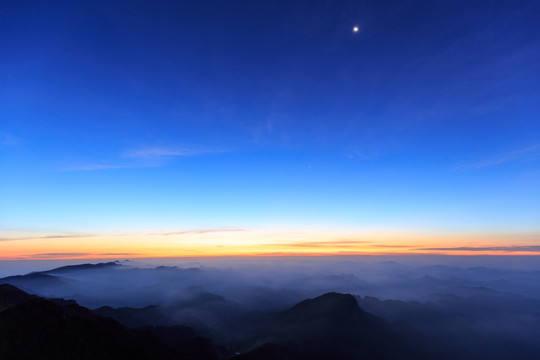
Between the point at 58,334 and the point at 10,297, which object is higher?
the point at 10,297

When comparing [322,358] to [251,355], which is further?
[322,358]

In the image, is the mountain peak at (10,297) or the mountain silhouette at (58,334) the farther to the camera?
the mountain peak at (10,297)

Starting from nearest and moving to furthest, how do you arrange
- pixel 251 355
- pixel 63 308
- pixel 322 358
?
pixel 63 308 < pixel 251 355 < pixel 322 358

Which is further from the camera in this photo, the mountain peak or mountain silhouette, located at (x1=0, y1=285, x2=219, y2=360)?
the mountain peak

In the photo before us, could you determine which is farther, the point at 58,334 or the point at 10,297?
the point at 10,297

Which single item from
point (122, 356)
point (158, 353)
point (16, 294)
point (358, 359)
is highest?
point (16, 294)

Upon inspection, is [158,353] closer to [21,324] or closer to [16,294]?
[21,324]

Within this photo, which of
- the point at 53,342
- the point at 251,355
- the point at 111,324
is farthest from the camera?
the point at 251,355

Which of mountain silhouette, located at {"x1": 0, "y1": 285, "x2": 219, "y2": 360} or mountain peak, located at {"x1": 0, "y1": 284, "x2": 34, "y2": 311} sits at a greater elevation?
mountain peak, located at {"x1": 0, "y1": 284, "x2": 34, "y2": 311}

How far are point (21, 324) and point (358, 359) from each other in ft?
684

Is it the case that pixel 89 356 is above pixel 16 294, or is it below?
below

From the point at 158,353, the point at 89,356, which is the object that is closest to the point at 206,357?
the point at 158,353

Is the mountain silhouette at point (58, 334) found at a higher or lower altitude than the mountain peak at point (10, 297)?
lower

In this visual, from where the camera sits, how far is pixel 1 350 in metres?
94.4
